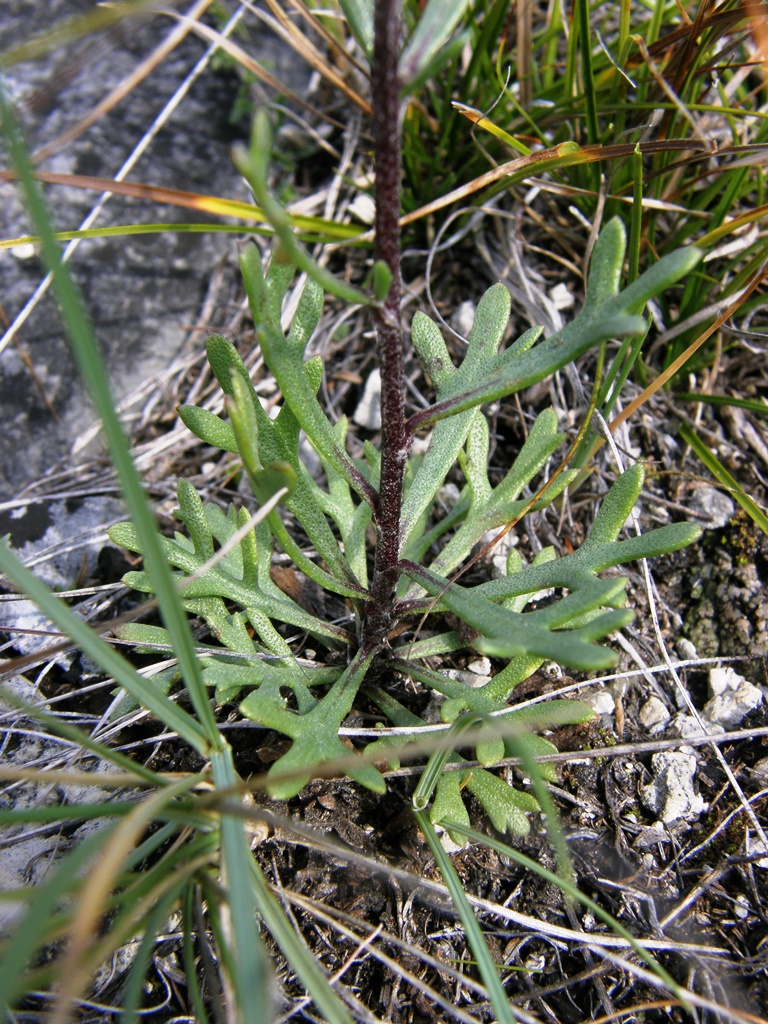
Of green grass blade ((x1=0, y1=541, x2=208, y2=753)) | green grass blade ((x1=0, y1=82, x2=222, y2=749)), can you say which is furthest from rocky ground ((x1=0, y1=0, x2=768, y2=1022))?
green grass blade ((x1=0, y1=541, x2=208, y2=753))

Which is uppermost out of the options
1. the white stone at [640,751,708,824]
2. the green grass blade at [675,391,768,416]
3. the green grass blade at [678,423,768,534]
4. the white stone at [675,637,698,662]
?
the green grass blade at [675,391,768,416]

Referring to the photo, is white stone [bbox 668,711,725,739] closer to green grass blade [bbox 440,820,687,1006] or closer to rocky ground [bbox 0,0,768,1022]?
rocky ground [bbox 0,0,768,1022]

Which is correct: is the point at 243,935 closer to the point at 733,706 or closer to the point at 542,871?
the point at 542,871

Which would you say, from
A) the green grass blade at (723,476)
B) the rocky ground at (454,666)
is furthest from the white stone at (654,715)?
the green grass blade at (723,476)

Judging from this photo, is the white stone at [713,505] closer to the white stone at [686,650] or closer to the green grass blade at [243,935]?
the white stone at [686,650]

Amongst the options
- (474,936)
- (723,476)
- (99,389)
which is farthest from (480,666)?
(99,389)
